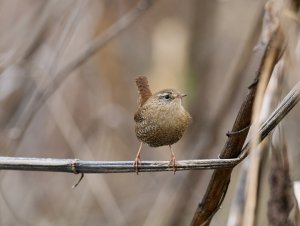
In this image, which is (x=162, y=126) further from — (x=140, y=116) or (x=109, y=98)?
(x=109, y=98)

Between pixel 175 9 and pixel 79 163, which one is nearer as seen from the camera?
pixel 79 163

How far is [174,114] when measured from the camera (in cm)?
216

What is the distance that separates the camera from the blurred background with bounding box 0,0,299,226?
3562mm

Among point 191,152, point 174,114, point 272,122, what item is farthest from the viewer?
point 191,152

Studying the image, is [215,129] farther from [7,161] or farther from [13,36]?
[7,161]

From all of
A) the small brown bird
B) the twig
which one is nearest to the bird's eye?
the small brown bird

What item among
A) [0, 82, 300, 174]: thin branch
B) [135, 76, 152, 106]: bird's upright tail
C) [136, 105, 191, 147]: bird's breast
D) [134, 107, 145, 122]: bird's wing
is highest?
[135, 76, 152, 106]: bird's upright tail

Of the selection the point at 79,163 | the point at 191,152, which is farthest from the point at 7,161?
the point at 191,152

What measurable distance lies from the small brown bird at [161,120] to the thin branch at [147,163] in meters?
0.37

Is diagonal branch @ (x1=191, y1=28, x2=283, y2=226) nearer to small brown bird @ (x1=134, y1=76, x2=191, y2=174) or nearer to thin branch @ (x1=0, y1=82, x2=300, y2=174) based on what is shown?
thin branch @ (x1=0, y1=82, x2=300, y2=174)

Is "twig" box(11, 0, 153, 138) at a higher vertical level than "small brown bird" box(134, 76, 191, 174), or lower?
higher

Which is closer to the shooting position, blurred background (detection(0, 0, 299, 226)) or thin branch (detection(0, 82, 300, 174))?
thin branch (detection(0, 82, 300, 174))

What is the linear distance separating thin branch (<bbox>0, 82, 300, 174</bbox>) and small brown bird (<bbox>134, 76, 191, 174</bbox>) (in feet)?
1.22

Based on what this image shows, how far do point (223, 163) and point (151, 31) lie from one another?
341cm
